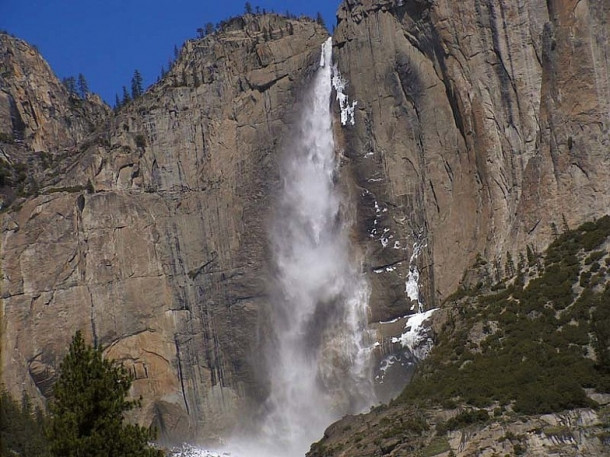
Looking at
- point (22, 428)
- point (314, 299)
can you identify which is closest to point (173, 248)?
point (314, 299)

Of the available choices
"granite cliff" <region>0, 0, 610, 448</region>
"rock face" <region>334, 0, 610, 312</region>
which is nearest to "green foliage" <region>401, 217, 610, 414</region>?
"rock face" <region>334, 0, 610, 312</region>

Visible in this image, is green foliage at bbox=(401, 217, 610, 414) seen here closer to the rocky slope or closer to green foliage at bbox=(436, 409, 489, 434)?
the rocky slope

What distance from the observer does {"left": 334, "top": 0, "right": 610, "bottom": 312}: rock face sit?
2726 inches

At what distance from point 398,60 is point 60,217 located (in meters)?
28.2

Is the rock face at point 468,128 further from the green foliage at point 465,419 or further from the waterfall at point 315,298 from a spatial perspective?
the green foliage at point 465,419

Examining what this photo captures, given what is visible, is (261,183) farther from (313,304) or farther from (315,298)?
(313,304)

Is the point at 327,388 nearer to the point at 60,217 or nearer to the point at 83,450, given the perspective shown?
the point at 60,217

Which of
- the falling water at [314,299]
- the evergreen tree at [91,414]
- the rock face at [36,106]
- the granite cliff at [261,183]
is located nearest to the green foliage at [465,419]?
the granite cliff at [261,183]

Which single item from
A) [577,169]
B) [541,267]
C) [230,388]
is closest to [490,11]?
[577,169]

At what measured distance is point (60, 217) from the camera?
85.0 metres

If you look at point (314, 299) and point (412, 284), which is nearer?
point (412, 284)

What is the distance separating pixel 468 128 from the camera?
75.3 meters

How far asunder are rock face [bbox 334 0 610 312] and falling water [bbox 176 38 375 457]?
2420 mm

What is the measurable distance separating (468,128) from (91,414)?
157 ft
